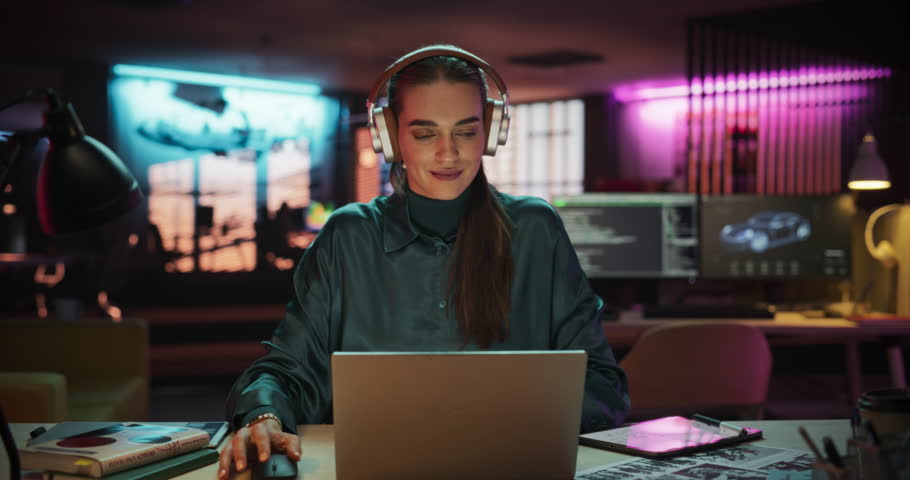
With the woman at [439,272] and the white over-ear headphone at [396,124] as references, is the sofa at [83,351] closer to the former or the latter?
the woman at [439,272]

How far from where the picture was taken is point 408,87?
1.44 meters

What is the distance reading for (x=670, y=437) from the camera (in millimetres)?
1244

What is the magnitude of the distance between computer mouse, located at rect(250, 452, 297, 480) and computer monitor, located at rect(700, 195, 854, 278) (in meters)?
3.01

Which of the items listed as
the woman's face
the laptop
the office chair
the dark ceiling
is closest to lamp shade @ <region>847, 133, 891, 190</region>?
the office chair

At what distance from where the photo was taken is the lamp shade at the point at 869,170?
3602mm

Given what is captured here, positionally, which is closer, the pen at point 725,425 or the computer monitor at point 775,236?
Result: the pen at point 725,425

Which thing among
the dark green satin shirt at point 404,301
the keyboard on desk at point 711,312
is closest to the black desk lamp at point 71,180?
the dark green satin shirt at point 404,301

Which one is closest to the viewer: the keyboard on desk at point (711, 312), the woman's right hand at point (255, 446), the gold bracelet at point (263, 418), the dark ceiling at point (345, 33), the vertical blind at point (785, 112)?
the woman's right hand at point (255, 446)

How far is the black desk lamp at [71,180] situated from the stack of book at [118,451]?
30 cm

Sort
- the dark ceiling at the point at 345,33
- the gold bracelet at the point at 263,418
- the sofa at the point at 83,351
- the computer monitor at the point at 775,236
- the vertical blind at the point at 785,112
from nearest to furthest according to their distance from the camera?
1. the gold bracelet at the point at 263,418
2. the sofa at the point at 83,351
3. the computer monitor at the point at 775,236
4. the vertical blind at the point at 785,112
5. the dark ceiling at the point at 345,33

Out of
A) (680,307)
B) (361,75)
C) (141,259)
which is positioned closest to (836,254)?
(680,307)

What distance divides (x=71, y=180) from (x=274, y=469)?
489 mm

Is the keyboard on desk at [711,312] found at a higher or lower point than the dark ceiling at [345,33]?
lower

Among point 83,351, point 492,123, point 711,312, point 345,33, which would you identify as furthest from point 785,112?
point 492,123
